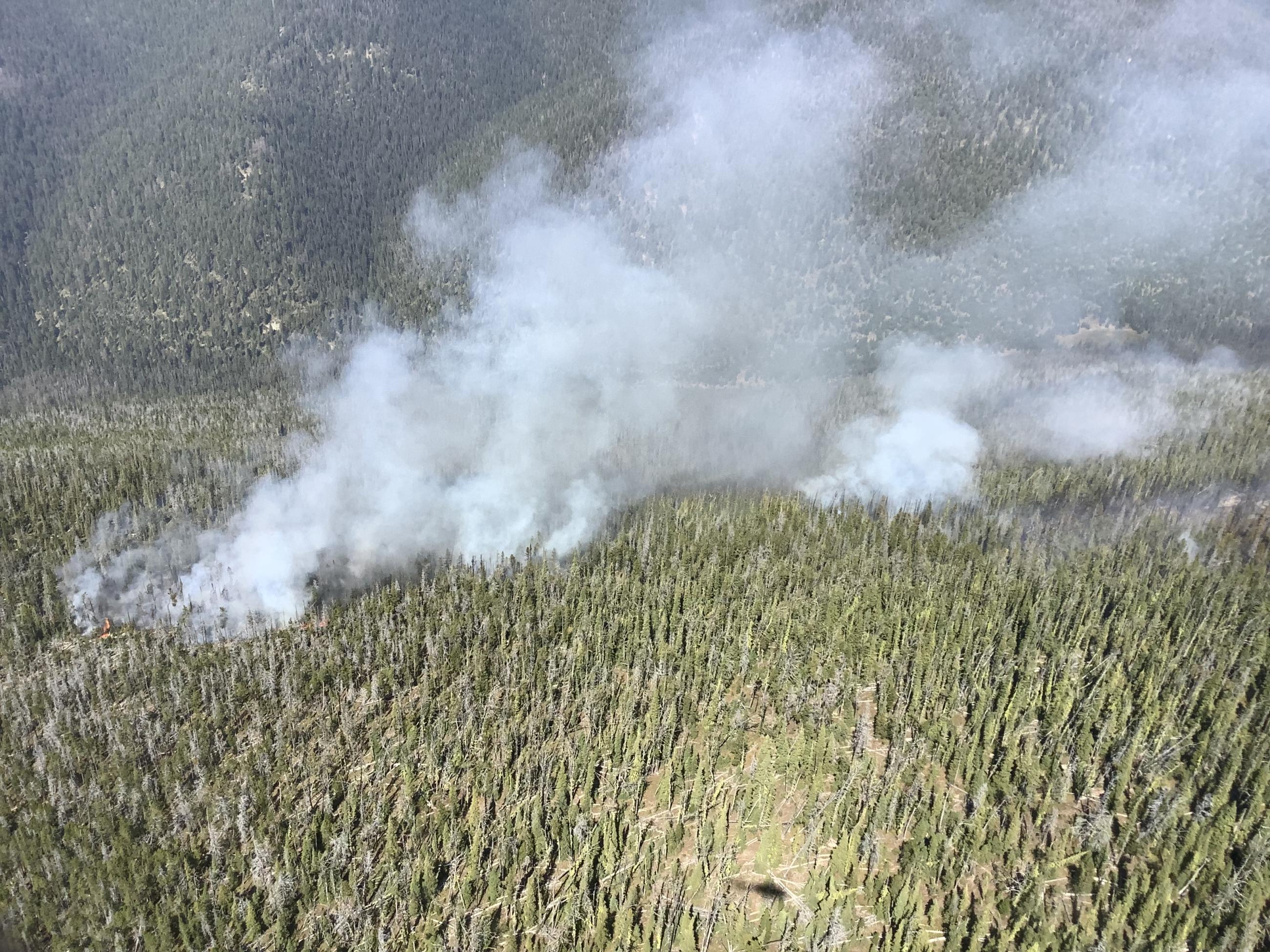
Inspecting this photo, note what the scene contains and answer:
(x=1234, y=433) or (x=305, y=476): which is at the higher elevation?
(x=1234, y=433)

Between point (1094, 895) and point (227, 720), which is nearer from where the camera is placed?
point (1094, 895)

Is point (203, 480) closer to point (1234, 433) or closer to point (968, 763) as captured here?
point (968, 763)

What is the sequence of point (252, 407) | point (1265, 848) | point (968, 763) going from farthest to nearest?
point (252, 407), point (968, 763), point (1265, 848)

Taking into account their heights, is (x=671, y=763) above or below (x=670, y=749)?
below

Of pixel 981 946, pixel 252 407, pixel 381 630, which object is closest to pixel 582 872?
pixel 981 946

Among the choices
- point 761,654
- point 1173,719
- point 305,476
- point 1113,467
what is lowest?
point 1173,719

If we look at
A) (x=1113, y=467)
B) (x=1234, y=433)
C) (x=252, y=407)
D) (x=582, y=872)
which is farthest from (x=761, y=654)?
(x=252, y=407)

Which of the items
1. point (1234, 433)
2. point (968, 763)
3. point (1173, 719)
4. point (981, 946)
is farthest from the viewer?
point (1234, 433)

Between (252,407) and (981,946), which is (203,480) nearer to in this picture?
(252,407)

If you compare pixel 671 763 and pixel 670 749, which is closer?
pixel 671 763
